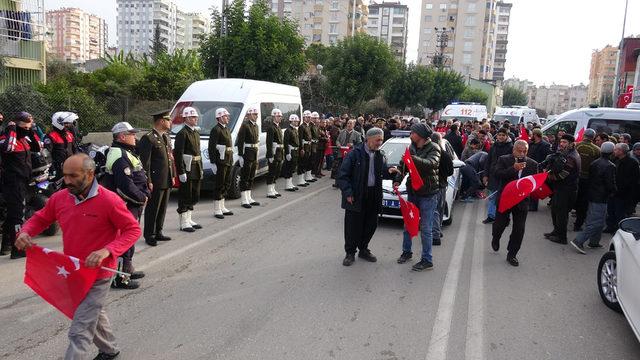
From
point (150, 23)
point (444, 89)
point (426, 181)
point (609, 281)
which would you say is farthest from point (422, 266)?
point (150, 23)

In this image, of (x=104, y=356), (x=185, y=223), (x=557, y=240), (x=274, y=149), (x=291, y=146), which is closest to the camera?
(x=104, y=356)

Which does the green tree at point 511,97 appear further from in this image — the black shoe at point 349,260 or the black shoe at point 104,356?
the black shoe at point 104,356

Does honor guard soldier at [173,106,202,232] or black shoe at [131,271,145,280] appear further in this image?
honor guard soldier at [173,106,202,232]

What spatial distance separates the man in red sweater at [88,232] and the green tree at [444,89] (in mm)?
51725

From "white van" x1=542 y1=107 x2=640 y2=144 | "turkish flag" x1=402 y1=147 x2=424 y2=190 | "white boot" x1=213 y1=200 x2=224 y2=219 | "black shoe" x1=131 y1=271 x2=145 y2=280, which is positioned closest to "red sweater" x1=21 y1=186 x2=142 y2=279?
"black shoe" x1=131 y1=271 x2=145 y2=280

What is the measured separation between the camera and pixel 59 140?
757 cm

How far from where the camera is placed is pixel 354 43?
102 ft

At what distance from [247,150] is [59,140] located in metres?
3.60

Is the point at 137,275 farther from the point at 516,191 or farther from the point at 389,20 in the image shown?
the point at 389,20

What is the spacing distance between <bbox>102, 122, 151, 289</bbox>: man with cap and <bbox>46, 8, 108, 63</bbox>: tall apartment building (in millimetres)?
170733

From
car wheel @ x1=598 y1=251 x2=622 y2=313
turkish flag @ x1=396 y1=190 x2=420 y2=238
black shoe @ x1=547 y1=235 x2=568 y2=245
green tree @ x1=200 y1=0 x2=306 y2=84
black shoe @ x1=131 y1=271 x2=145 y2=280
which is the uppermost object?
green tree @ x1=200 y1=0 x2=306 y2=84

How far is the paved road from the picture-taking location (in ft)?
14.1

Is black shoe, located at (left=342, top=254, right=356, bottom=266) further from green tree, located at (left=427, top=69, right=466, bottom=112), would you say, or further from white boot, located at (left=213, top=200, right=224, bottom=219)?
green tree, located at (left=427, top=69, right=466, bottom=112)

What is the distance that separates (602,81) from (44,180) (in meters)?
161
